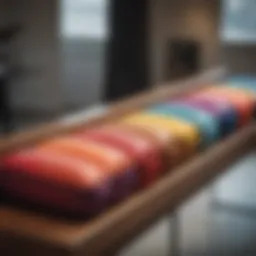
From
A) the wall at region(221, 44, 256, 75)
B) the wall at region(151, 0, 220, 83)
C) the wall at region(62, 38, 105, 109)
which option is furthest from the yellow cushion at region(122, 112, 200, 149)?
the wall at region(62, 38, 105, 109)

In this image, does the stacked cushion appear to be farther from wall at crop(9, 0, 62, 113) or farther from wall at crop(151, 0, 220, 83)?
wall at crop(9, 0, 62, 113)

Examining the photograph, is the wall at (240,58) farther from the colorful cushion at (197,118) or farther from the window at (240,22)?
the colorful cushion at (197,118)

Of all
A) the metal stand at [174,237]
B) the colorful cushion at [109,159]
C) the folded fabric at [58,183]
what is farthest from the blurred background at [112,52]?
the folded fabric at [58,183]

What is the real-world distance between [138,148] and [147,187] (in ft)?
0.34

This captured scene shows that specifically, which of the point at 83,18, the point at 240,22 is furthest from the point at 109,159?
the point at 83,18

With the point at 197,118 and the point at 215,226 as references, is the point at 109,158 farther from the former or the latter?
the point at 215,226

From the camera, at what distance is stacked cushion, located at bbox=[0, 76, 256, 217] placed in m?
1.50

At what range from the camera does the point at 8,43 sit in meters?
6.39

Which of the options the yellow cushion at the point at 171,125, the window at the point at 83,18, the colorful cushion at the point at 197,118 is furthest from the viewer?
the window at the point at 83,18

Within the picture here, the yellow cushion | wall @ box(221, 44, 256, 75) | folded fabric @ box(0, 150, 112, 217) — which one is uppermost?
folded fabric @ box(0, 150, 112, 217)

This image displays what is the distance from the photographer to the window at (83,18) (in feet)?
21.7

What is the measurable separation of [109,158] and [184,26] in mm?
4209

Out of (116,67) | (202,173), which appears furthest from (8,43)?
(202,173)

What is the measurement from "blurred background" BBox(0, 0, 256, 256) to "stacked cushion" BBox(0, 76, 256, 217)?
1309 mm
